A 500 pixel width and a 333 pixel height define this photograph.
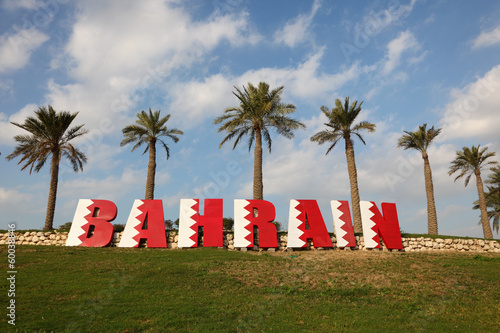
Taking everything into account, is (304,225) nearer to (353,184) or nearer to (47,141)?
(353,184)

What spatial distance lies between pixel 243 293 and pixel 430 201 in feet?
101

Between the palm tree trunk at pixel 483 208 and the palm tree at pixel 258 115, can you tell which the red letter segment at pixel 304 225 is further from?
the palm tree trunk at pixel 483 208

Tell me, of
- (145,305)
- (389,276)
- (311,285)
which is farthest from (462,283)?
(145,305)

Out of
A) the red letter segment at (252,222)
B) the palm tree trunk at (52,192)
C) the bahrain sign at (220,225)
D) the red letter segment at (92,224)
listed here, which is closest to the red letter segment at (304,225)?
the bahrain sign at (220,225)

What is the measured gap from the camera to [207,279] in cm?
1753

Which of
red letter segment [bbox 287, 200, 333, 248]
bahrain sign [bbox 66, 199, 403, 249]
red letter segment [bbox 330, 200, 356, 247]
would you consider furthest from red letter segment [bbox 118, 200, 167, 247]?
red letter segment [bbox 330, 200, 356, 247]

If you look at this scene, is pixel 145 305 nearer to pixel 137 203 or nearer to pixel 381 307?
pixel 381 307

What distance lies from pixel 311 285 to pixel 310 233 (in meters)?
11.2

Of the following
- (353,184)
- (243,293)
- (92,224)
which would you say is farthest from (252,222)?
(353,184)

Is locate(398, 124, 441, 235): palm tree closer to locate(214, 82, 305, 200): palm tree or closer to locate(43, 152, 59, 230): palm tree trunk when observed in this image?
locate(214, 82, 305, 200): palm tree

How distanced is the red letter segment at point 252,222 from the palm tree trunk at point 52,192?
60.8 feet

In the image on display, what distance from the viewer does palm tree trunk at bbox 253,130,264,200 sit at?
108 feet

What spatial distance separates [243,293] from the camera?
15797mm

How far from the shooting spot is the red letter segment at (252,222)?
90.2 ft
